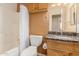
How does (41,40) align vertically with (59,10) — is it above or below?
below

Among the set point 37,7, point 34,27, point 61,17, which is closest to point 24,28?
point 34,27

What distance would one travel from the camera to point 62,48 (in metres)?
1.18

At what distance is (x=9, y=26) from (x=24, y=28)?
5.4 inches

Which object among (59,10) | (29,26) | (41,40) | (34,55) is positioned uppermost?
(59,10)

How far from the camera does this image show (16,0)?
121 cm

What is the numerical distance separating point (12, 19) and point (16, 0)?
0.58 feet

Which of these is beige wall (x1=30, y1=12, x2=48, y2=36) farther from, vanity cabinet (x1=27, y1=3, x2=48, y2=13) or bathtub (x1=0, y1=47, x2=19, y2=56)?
bathtub (x1=0, y1=47, x2=19, y2=56)

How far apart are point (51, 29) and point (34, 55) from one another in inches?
11.0

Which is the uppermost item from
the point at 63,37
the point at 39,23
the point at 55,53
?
the point at 39,23

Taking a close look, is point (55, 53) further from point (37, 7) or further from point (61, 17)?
point (37, 7)

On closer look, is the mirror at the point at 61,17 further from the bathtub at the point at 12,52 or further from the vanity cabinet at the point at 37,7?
the bathtub at the point at 12,52

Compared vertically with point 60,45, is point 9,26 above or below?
above

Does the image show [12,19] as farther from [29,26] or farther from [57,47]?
[57,47]

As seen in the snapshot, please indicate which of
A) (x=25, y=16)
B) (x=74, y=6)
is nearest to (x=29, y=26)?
(x=25, y=16)
